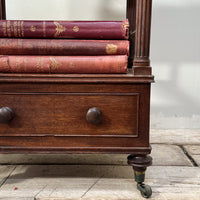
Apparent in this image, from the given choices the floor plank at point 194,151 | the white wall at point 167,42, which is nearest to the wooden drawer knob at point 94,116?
the floor plank at point 194,151

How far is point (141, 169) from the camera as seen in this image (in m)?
0.96

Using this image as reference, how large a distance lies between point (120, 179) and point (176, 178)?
214 millimetres

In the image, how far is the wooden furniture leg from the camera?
3.08ft

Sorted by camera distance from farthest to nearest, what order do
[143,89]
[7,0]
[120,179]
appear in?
[7,0], [120,179], [143,89]

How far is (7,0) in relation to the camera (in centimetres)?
146

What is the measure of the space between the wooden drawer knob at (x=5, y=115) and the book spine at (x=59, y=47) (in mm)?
184

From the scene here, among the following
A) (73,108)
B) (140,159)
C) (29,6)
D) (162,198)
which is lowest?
(162,198)

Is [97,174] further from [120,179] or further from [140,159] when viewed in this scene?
[140,159]

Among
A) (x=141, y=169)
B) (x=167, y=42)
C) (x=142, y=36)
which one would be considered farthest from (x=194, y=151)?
(x=142, y=36)

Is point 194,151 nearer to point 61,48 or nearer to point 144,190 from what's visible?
point 144,190

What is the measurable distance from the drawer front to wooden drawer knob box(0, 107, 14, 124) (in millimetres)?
21

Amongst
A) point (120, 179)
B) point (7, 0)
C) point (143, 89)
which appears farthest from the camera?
point (7, 0)

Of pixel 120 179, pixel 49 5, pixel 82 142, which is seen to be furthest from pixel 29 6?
pixel 120 179

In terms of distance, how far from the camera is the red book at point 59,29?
0.90 metres
